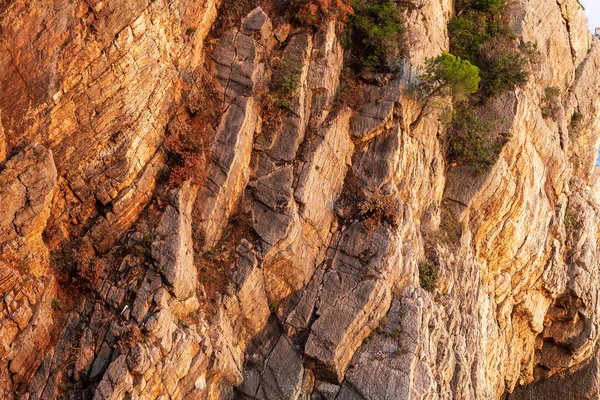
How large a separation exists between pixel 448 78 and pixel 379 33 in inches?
125

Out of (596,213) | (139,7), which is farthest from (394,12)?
(596,213)

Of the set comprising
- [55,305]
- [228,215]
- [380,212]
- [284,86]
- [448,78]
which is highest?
[284,86]

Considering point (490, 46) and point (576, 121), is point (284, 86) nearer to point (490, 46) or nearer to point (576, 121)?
point (490, 46)

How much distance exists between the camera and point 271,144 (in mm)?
19641

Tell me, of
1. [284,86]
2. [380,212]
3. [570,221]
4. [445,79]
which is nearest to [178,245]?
[284,86]

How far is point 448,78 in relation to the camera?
2116 cm

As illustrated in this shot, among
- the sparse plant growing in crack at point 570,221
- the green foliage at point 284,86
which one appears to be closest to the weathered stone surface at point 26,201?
the green foliage at point 284,86

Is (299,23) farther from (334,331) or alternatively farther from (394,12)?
(334,331)

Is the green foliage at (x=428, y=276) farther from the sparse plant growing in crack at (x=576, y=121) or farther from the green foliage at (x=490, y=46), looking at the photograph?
the sparse plant growing in crack at (x=576, y=121)

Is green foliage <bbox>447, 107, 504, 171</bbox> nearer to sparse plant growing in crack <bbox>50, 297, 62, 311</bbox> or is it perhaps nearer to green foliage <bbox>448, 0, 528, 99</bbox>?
green foliage <bbox>448, 0, 528, 99</bbox>

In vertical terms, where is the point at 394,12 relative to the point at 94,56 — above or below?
below

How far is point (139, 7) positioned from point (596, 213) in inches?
1112

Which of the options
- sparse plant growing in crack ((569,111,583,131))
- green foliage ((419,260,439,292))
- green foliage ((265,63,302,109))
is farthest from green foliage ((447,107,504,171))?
sparse plant growing in crack ((569,111,583,131))

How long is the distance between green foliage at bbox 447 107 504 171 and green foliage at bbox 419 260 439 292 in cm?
559
